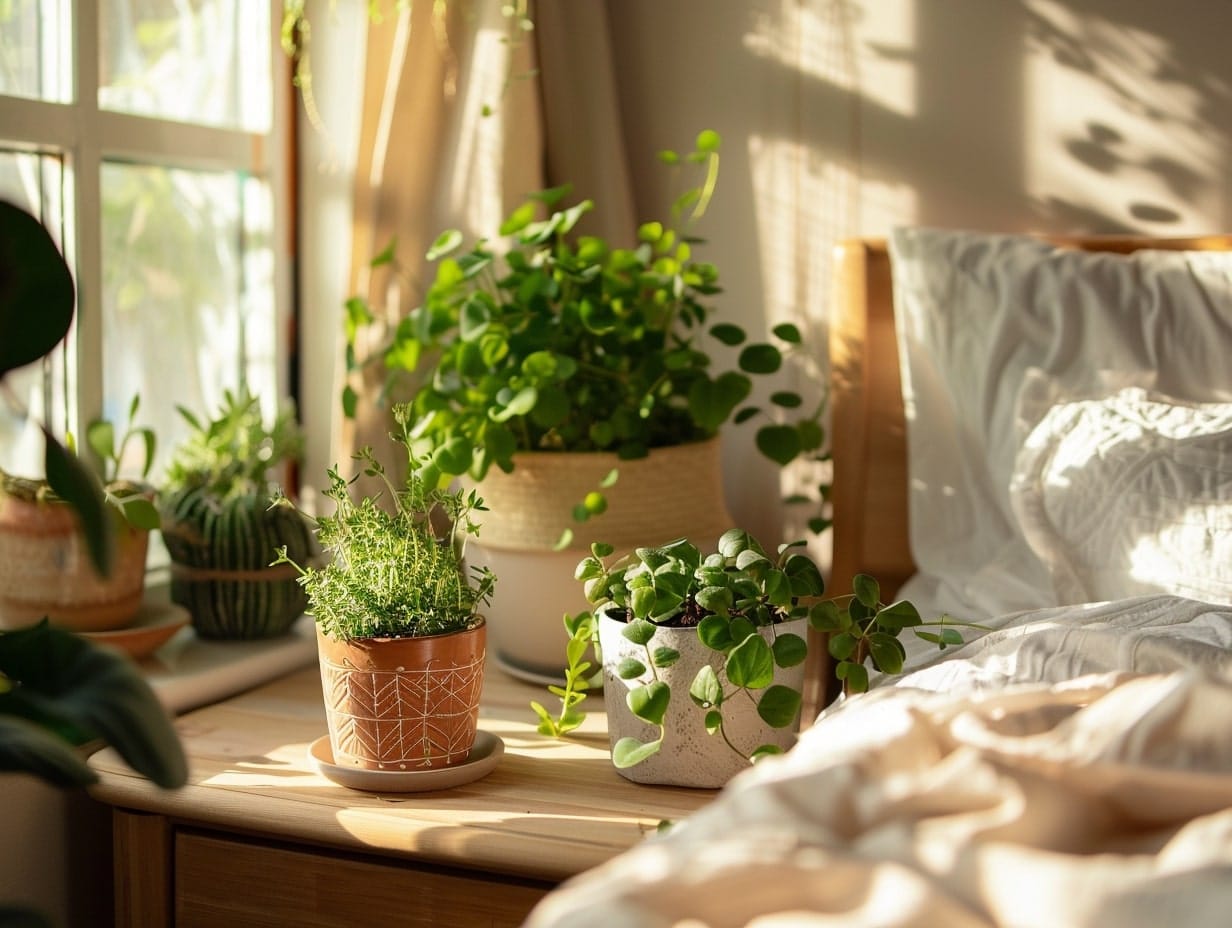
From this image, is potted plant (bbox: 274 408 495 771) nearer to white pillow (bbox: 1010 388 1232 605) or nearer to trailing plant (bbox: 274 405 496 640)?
trailing plant (bbox: 274 405 496 640)

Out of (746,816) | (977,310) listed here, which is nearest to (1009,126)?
(977,310)

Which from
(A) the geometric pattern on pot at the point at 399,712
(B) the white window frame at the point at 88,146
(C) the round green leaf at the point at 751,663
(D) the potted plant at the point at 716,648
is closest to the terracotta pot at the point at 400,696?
(A) the geometric pattern on pot at the point at 399,712

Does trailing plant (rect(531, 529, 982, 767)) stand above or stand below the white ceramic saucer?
above

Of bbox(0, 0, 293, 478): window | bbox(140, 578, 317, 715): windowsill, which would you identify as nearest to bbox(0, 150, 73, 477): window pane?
bbox(0, 0, 293, 478): window

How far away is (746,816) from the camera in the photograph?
0.71 meters

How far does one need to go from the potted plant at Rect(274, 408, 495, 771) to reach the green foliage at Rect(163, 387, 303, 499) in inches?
16.9

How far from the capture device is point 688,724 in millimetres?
1161

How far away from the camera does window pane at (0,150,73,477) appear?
4.72 feet

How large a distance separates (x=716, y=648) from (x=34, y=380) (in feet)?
2.88

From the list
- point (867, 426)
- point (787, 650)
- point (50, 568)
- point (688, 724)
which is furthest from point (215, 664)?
point (867, 426)

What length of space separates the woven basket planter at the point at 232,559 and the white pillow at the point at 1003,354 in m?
0.72

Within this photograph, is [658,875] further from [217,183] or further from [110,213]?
[217,183]

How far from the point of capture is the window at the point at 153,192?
147 centimetres

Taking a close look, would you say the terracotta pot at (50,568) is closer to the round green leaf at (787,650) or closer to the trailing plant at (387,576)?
the trailing plant at (387,576)
